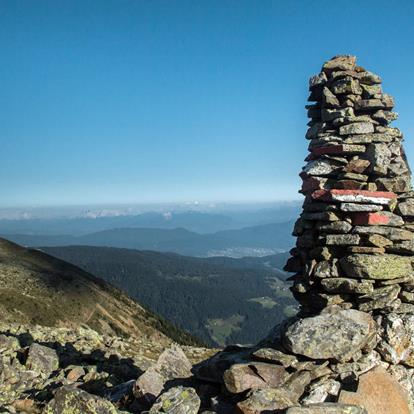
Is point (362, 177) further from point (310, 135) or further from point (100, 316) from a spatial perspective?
point (100, 316)

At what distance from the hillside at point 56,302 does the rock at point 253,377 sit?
1800 inches

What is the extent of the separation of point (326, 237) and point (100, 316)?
7381cm

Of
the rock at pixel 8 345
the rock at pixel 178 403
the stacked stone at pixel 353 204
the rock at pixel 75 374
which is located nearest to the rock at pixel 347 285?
the stacked stone at pixel 353 204

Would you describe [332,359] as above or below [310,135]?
below

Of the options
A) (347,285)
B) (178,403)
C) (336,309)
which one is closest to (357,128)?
(347,285)

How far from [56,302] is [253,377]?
6837 centimetres

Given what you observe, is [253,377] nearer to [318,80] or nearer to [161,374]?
[161,374]

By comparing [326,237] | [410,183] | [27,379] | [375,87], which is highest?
[375,87]

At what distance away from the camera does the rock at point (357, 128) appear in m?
16.5

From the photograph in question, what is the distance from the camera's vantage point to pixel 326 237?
50.9 feet

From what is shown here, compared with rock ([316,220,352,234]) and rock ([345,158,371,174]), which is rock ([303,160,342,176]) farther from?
rock ([316,220,352,234])

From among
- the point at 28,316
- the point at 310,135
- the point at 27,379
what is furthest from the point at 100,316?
the point at 310,135

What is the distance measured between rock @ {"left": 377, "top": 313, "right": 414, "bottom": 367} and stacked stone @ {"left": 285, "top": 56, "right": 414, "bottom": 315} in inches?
21.2

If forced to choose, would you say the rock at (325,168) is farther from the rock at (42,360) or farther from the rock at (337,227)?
the rock at (42,360)
